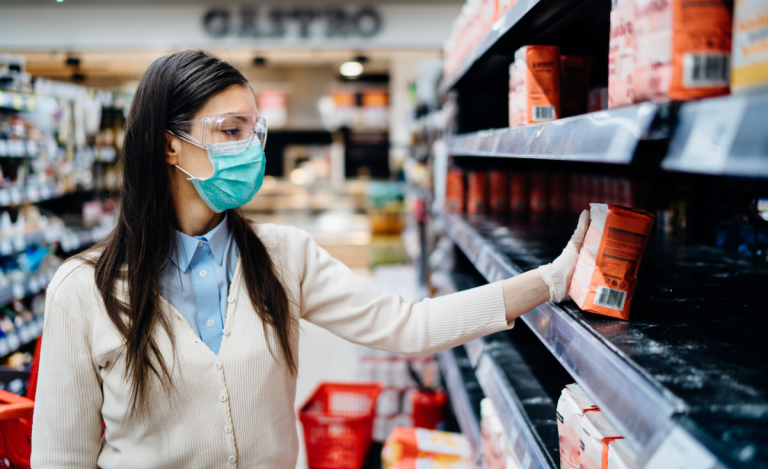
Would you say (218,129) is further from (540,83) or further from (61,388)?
(540,83)

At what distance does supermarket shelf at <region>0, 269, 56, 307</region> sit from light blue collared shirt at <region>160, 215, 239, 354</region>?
9.59 ft

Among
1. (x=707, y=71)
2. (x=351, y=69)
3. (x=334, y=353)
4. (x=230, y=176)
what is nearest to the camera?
(x=707, y=71)

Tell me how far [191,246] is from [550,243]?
112cm

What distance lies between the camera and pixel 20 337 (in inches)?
149

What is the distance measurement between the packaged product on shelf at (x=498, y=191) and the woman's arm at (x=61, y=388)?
6.13 feet

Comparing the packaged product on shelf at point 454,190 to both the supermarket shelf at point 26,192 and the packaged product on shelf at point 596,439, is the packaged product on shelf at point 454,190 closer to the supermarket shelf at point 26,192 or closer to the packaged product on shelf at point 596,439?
the packaged product on shelf at point 596,439

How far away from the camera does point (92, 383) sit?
1236mm

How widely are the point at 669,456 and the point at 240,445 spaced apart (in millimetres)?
1036

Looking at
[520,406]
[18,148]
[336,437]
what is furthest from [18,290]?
[520,406]

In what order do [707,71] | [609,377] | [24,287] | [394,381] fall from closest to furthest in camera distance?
[707,71], [609,377], [394,381], [24,287]

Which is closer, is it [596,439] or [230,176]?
[596,439]

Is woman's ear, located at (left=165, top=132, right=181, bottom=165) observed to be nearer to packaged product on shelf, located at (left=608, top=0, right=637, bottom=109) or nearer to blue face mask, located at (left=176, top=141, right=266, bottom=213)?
blue face mask, located at (left=176, top=141, right=266, bottom=213)

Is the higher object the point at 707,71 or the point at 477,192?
the point at 707,71

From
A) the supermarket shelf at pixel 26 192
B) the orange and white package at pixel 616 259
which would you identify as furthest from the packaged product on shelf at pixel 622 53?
the supermarket shelf at pixel 26 192
